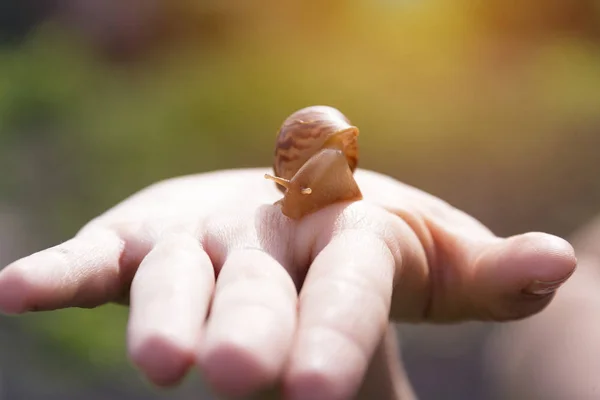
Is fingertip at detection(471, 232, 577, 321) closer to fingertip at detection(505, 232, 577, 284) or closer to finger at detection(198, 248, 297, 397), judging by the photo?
fingertip at detection(505, 232, 577, 284)

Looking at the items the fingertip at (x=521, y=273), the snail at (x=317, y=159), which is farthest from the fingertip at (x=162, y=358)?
the fingertip at (x=521, y=273)

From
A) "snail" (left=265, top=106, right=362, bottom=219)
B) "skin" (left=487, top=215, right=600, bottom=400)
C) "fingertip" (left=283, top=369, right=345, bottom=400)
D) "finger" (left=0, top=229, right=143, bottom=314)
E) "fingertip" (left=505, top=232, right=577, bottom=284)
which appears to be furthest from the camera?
"skin" (left=487, top=215, right=600, bottom=400)

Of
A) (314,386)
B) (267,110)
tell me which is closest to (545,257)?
(314,386)

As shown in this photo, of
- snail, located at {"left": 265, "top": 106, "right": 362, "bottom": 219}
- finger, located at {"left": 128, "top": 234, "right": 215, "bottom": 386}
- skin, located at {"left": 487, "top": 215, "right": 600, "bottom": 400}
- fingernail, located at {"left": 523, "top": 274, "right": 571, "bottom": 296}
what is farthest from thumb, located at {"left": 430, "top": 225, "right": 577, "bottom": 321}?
finger, located at {"left": 128, "top": 234, "right": 215, "bottom": 386}

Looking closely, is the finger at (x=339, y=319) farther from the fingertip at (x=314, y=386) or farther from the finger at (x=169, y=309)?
the finger at (x=169, y=309)

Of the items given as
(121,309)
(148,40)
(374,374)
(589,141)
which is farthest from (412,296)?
(148,40)

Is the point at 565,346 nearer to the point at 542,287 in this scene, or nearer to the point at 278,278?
the point at 542,287
